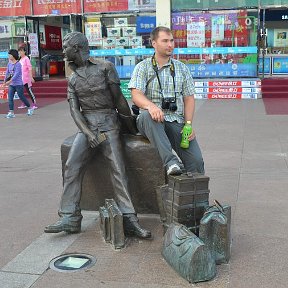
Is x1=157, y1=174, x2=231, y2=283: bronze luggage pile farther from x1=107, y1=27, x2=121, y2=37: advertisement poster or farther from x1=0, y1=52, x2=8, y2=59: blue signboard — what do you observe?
x1=0, y1=52, x2=8, y2=59: blue signboard

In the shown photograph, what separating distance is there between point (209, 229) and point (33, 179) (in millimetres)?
3368

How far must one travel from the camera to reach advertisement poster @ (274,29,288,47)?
1825cm

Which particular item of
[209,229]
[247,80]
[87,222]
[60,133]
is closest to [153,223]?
[87,222]

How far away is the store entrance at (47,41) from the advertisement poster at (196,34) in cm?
412

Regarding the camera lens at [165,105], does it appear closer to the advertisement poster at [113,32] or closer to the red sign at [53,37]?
the advertisement poster at [113,32]

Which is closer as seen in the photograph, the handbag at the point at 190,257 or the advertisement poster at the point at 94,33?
the handbag at the point at 190,257

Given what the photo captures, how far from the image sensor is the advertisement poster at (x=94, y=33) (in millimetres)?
15977

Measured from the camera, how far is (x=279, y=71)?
54.3 feet

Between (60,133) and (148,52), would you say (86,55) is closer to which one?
(60,133)

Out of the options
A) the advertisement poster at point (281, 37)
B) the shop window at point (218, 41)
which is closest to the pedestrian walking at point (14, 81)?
the shop window at point (218, 41)

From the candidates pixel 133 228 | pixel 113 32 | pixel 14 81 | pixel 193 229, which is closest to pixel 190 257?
pixel 193 229

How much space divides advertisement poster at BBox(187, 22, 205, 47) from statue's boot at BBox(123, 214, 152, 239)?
1191 centimetres

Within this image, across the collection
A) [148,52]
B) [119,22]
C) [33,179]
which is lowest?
[33,179]

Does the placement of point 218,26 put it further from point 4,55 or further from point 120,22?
point 4,55
